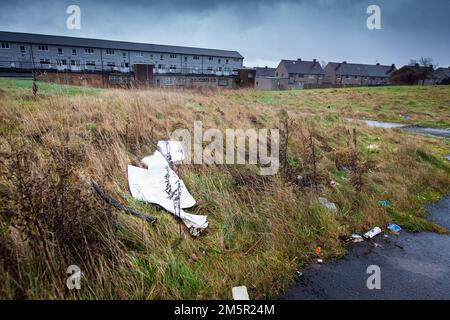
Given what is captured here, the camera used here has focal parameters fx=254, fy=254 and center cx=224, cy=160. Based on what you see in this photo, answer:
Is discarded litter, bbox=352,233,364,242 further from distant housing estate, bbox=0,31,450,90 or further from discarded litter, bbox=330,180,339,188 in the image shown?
distant housing estate, bbox=0,31,450,90

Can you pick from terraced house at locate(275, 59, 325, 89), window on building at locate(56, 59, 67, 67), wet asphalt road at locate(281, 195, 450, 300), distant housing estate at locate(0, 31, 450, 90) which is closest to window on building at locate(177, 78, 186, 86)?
distant housing estate at locate(0, 31, 450, 90)

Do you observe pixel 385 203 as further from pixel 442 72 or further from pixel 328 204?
pixel 442 72

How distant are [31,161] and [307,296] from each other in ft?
11.9

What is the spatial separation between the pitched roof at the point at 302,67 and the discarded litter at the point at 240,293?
67.3 meters

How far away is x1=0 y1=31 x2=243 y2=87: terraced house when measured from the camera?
3472 cm

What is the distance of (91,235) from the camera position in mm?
2547

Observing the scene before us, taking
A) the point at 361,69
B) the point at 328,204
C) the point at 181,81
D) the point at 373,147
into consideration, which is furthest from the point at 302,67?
the point at 328,204

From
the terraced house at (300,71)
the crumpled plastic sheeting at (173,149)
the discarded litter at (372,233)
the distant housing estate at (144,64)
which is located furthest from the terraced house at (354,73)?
the discarded litter at (372,233)

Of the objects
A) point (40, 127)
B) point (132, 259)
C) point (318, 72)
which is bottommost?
point (132, 259)

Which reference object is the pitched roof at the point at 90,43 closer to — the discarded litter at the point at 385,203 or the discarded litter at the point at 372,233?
the discarded litter at the point at 385,203

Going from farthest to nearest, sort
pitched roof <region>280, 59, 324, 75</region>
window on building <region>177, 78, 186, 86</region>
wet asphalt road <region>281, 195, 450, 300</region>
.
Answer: pitched roof <region>280, 59, 324, 75</region>
window on building <region>177, 78, 186, 86</region>
wet asphalt road <region>281, 195, 450, 300</region>

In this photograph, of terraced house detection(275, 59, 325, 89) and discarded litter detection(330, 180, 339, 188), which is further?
terraced house detection(275, 59, 325, 89)
